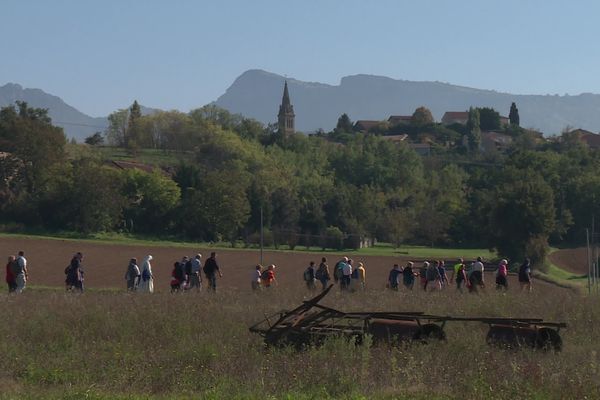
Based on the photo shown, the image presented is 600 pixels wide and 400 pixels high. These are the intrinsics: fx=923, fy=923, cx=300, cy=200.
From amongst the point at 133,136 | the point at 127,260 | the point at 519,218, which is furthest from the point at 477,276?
the point at 133,136

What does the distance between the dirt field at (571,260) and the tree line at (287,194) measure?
2.23m

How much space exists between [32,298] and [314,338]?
30.0 feet

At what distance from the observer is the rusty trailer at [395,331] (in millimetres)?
15188

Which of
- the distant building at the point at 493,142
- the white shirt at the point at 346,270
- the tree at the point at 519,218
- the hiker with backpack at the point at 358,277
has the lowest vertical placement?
the hiker with backpack at the point at 358,277

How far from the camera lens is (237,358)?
570 inches

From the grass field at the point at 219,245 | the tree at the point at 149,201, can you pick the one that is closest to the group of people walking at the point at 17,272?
the grass field at the point at 219,245

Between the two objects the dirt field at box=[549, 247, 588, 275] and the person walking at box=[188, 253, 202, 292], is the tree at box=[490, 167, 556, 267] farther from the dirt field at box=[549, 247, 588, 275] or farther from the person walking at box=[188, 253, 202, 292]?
the person walking at box=[188, 253, 202, 292]

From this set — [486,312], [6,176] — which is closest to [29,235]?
[6,176]

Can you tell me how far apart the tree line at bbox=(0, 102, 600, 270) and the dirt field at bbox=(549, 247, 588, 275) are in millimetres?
2228

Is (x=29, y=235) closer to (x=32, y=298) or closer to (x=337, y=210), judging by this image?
(x=337, y=210)

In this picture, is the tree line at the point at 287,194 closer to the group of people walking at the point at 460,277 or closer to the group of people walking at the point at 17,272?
the group of people walking at the point at 460,277

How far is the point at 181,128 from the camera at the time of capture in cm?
12719

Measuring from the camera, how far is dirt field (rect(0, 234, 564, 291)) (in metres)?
47.4

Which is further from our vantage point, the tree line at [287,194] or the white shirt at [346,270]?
the tree line at [287,194]
